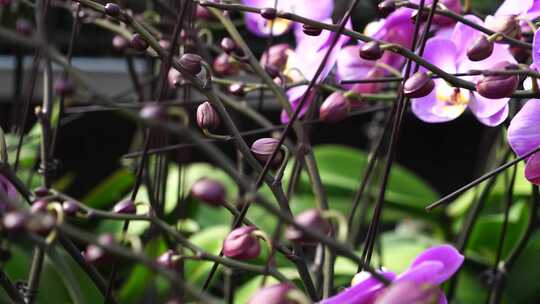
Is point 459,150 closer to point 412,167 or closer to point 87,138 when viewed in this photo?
point 412,167

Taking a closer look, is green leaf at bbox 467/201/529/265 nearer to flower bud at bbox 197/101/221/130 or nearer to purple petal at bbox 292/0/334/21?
purple petal at bbox 292/0/334/21

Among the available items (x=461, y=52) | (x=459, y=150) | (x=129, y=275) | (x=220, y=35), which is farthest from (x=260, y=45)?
(x=461, y=52)

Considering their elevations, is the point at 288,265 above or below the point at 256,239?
below

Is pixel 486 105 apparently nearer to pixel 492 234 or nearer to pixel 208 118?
pixel 208 118

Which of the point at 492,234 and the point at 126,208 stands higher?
the point at 126,208

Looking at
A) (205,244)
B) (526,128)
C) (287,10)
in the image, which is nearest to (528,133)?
(526,128)

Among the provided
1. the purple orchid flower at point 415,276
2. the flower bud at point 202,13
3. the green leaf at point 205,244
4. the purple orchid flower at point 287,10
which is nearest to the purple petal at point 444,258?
the purple orchid flower at point 415,276
